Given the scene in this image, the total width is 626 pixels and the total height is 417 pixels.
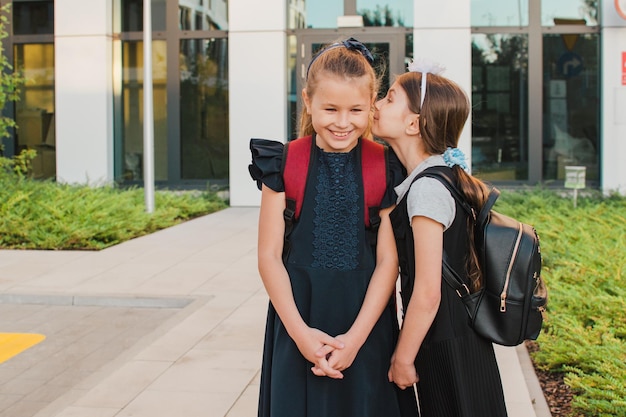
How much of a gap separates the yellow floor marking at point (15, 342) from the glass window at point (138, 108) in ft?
31.9

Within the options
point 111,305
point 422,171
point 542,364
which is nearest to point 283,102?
point 111,305

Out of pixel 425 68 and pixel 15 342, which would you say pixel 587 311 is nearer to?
pixel 425 68

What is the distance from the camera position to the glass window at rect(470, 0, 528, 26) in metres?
14.6

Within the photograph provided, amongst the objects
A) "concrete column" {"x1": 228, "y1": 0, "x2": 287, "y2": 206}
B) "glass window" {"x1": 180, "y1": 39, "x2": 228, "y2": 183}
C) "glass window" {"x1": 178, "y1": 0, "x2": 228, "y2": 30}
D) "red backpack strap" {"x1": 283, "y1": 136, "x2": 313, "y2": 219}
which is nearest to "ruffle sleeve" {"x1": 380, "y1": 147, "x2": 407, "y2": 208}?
"red backpack strap" {"x1": 283, "y1": 136, "x2": 313, "y2": 219}

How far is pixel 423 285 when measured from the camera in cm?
233

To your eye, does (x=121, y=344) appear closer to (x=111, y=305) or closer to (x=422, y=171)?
(x=111, y=305)

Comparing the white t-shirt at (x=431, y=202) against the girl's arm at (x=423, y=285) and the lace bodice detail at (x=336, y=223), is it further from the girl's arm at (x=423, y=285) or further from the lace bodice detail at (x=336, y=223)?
the lace bodice detail at (x=336, y=223)

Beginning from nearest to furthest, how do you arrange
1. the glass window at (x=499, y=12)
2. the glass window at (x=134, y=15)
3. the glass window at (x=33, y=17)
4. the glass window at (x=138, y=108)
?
the glass window at (x=499, y=12)
the glass window at (x=134, y=15)
the glass window at (x=138, y=108)
the glass window at (x=33, y=17)

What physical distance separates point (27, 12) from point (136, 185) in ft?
13.7

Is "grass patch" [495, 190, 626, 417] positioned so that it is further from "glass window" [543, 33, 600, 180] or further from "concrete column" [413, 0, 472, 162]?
"concrete column" [413, 0, 472, 162]

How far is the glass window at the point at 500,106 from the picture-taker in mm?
14664

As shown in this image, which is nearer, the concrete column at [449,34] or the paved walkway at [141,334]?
the paved walkway at [141,334]

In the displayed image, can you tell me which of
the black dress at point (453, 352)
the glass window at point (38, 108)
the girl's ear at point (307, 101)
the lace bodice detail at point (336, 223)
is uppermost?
the glass window at point (38, 108)

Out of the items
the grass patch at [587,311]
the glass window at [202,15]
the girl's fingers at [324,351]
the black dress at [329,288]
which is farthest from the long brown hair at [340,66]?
the glass window at [202,15]
